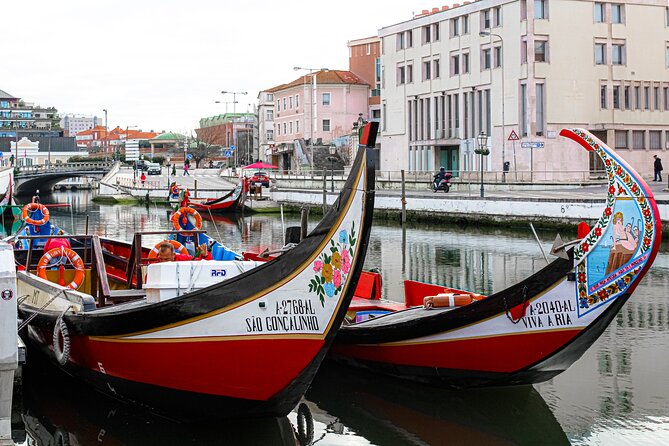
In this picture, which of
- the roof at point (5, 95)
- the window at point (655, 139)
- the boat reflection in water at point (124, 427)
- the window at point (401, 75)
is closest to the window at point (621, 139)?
the window at point (655, 139)

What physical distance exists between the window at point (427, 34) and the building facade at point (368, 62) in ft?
70.1

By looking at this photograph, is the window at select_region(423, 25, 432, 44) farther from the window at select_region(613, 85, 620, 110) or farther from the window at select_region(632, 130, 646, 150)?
the window at select_region(632, 130, 646, 150)

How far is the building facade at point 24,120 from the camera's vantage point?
461 ft

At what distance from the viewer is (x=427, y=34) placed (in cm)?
5584

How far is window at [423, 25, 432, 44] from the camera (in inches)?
2184

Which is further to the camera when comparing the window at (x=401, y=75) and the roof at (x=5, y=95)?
the roof at (x=5, y=95)

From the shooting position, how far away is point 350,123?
3054 inches

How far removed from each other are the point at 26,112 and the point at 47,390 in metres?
144

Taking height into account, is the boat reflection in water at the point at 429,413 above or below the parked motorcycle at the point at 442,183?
below

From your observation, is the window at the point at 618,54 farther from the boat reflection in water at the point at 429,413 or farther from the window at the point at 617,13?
the boat reflection in water at the point at 429,413

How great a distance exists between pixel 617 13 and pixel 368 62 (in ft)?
109

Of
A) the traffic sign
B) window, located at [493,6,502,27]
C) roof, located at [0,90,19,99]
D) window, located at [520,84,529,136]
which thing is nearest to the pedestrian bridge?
window, located at [493,6,502,27]

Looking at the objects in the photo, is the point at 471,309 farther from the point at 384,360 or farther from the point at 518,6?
the point at 518,6

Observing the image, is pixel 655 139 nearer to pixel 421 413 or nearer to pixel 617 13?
pixel 617 13
